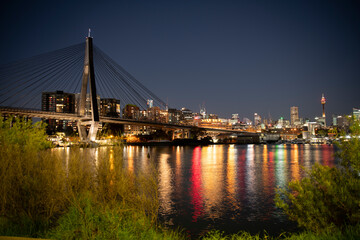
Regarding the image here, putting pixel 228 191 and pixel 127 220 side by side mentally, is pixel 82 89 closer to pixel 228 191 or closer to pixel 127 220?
pixel 228 191

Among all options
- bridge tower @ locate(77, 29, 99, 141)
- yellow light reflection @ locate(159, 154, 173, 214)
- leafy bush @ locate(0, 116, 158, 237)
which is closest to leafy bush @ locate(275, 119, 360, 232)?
leafy bush @ locate(0, 116, 158, 237)

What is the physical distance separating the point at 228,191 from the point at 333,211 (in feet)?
31.7

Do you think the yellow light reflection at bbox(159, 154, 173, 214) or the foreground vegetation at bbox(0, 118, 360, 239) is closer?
the foreground vegetation at bbox(0, 118, 360, 239)

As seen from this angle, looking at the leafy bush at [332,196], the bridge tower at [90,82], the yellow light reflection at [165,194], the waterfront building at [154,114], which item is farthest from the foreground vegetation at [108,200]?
the waterfront building at [154,114]

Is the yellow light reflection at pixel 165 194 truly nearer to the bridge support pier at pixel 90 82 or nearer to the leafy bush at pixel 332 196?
the leafy bush at pixel 332 196

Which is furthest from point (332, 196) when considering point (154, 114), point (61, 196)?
point (154, 114)

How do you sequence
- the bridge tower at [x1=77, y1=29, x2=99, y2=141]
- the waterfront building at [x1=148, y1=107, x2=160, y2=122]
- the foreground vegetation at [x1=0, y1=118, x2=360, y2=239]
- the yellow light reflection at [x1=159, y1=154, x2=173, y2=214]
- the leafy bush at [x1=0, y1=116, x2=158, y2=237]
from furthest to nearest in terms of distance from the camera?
the waterfront building at [x1=148, y1=107, x2=160, y2=122] < the bridge tower at [x1=77, y1=29, x2=99, y2=141] < the yellow light reflection at [x1=159, y1=154, x2=173, y2=214] < the leafy bush at [x1=0, y1=116, x2=158, y2=237] < the foreground vegetation at [x1=0, y1=118, x2=360, y2=239]

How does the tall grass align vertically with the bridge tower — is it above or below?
below

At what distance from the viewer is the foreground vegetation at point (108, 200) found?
6.57 m

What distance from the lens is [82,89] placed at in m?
57.1

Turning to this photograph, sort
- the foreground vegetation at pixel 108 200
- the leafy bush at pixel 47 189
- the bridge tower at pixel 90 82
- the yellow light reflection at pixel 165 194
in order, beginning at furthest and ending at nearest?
the bridge tower at pixel 90 82 → the yellow light reflection at pixel 165 194 → the leafy bush at pixel 47 189 → the foreground vegetation at pixel 108 200

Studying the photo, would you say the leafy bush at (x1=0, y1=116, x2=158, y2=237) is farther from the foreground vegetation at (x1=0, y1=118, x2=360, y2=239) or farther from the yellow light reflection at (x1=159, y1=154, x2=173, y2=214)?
the yellow light reflection at (x1=159, y1=154, x2=173, y2=214)

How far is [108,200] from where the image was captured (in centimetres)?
789

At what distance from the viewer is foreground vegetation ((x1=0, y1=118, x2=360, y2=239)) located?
657 cm
